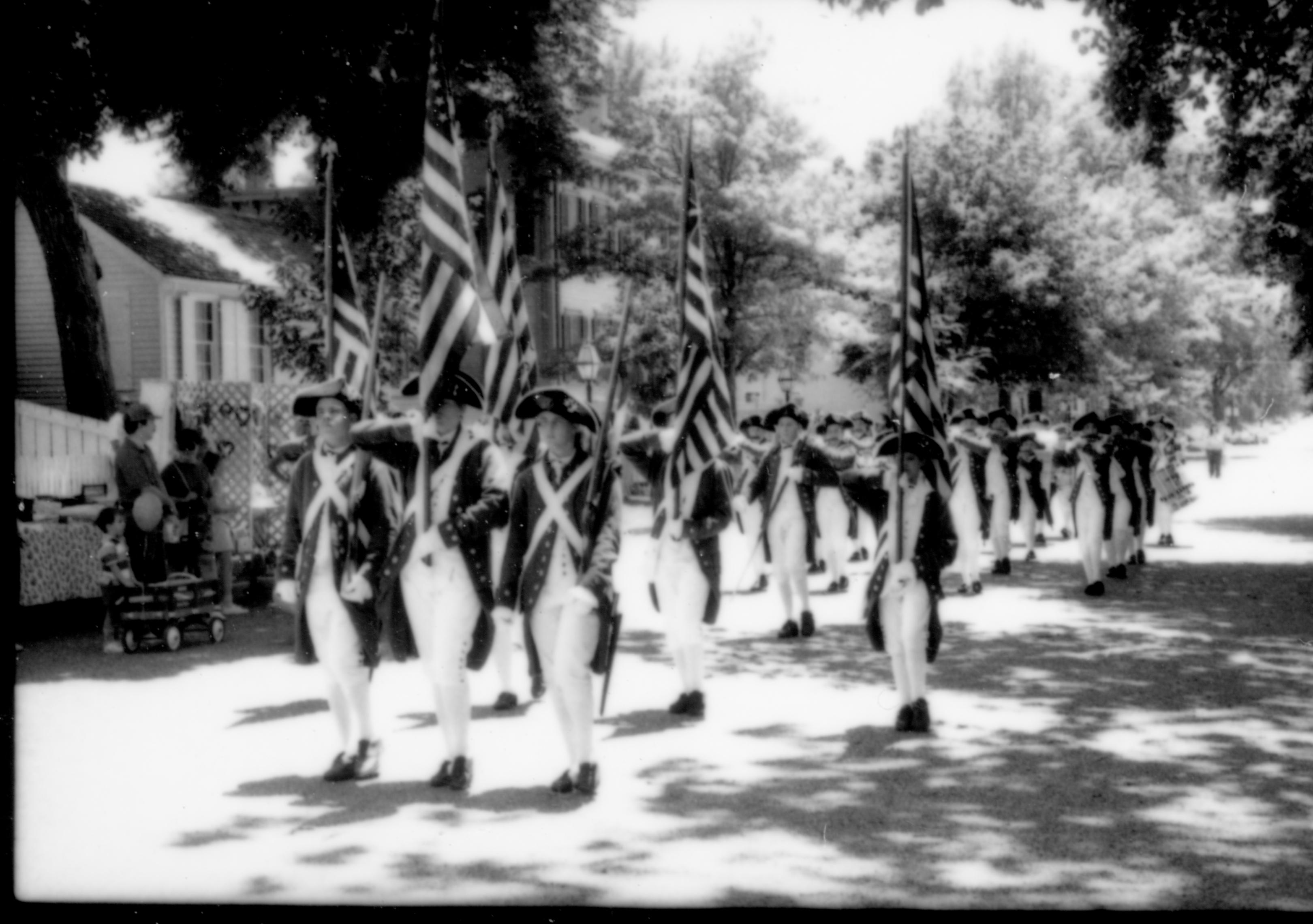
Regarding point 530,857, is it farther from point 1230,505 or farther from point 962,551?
point 1230,505

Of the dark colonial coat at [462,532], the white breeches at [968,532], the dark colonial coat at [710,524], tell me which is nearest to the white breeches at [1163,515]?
the white breeches at [968,532]

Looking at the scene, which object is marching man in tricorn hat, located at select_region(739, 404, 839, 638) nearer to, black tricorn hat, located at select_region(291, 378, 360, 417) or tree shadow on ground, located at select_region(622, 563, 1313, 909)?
tree shadow on ground, located at select_region(622, 563, 1313, 909)

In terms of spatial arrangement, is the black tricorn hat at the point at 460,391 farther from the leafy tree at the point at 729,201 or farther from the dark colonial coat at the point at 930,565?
the leafy tree at the point at 729,201

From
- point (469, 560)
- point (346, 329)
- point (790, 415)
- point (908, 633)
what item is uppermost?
point (346, 329)

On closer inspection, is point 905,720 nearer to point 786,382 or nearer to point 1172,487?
point 786,382

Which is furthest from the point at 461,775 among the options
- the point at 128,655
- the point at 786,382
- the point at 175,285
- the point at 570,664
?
the point at 175,285

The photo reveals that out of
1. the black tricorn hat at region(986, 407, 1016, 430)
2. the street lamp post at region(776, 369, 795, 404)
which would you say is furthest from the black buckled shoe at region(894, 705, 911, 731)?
the black tricorn hat at region(986, 407, 1016, 430)

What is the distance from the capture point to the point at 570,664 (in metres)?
7.23

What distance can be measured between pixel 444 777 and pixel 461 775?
115 millimetres

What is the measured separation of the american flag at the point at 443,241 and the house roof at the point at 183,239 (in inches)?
490

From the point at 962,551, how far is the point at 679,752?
8.33 meters

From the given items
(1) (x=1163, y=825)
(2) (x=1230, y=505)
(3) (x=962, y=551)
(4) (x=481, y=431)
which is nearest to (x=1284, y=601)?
(3) (x=962, y=551)

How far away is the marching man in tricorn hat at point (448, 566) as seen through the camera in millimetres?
7418

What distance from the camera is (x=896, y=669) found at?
29.6 feet
